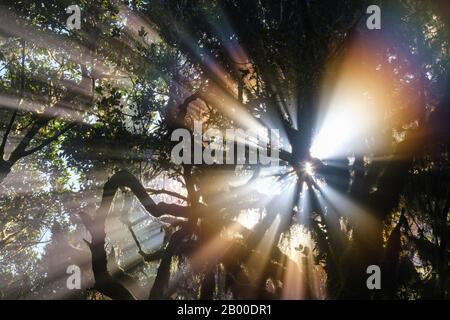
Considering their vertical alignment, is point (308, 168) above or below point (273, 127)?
below

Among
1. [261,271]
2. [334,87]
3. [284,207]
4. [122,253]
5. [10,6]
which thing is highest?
[10,6]

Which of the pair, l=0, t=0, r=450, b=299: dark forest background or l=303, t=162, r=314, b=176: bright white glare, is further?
l=303, t=162, r=314, b=176: bright white glare

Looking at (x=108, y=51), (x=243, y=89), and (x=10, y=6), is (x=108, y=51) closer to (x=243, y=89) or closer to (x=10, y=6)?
(x=10, y=6)

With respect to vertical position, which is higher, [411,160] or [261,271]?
[411,160]

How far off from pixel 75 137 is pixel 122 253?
39.3ft

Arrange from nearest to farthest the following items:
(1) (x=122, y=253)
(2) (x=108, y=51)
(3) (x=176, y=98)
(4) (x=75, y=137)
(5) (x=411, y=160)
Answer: (5) (x=411, y=160)
(3) (x=176, y=98)
(4) (x=75, y=137)
(2) (x=108, y=51)
(1) (x=122, y=253)

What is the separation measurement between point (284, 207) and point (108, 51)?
9.10 meters

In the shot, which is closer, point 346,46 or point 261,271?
point 261,271

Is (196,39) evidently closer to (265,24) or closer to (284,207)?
(265,24)

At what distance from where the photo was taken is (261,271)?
9.48 m

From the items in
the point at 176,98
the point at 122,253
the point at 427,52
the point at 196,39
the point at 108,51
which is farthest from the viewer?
the point at 122,253

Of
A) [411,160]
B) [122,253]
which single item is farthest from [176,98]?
[122,253]

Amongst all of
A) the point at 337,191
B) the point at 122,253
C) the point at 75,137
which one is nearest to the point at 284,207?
the point at 337,191

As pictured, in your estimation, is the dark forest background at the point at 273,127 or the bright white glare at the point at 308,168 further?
the bright white glare at the point at 308,168
